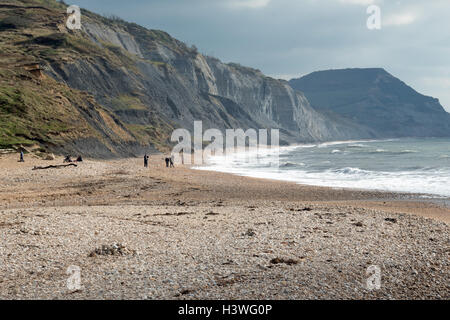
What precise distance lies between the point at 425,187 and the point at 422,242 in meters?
18.5

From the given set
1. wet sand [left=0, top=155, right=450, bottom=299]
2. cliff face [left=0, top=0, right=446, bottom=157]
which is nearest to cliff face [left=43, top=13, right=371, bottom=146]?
cliff face [left=0, top=0, right=446, bottom=157]

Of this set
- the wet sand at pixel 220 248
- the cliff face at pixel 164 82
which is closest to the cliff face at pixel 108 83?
the cliff face at pixel 164 82

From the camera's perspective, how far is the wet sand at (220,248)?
9.80 m

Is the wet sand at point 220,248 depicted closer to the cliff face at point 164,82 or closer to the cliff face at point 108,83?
the cliff face at point 108,83

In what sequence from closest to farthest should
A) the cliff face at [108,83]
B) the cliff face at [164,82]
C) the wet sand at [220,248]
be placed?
the wet sand at [220,248] < the cliff face at [108,83] < the cliff face at [164,82]

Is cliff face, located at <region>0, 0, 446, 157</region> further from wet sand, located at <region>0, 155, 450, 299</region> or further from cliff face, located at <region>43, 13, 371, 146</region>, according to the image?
wet sand, located at <region>0, 155, 450, 299</region>

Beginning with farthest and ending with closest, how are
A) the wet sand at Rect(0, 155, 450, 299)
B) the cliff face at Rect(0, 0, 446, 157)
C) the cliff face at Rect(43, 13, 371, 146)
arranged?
1. the cliff face at Rect(43, 13, 371, 146)
2. the cliff face at Rect(0, 0, 446, 157)
3. the wet sand at Rect(0, 155, 450, 299)

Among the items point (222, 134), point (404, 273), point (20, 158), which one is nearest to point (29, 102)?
point (20, 158)

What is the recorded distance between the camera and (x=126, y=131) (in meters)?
68.3

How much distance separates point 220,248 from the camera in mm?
13203

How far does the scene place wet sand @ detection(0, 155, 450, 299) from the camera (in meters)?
9.80

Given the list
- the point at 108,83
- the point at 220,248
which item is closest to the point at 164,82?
the point at 108,83

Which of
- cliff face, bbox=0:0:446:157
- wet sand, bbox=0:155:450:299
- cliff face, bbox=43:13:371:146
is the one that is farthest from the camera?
cliff face, bbox=43:13:371:146
